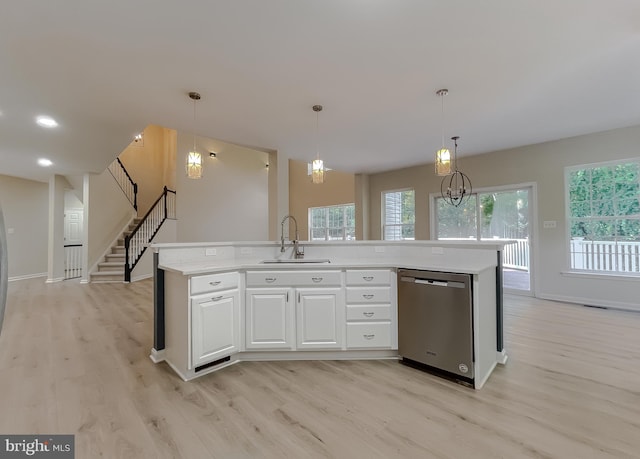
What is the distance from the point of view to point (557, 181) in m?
4.76

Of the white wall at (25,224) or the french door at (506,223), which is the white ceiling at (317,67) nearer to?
the french door at (506,223)

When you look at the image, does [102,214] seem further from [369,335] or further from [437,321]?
[437,321]

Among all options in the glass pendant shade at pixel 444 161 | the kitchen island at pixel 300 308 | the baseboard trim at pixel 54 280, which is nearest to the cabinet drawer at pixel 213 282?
the kitchen island at pixel 300 308

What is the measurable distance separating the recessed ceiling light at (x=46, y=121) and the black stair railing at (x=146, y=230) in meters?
3.09

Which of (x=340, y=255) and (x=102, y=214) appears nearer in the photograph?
(x=340, y=255)

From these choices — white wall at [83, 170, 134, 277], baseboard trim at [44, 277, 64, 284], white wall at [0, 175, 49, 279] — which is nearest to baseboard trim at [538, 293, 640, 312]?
white wall at [83, 170, 134, 277]

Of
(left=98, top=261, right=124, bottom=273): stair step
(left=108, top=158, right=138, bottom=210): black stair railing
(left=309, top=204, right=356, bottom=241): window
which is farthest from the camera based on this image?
(left=309, top=204, right=356, bottom=241): window

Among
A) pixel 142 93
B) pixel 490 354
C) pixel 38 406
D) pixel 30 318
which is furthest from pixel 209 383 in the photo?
pixel 30 318

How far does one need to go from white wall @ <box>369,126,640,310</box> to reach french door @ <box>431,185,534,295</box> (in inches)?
7.4

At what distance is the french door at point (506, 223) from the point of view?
517cm

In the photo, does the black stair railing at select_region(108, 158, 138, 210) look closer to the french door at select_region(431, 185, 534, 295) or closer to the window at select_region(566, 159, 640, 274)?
the french door at select_region(431, 185, 534, 295)

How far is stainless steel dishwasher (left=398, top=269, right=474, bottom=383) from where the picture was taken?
2182mm

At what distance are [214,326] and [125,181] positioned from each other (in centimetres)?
731

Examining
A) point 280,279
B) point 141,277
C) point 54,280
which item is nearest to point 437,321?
point 280,279
